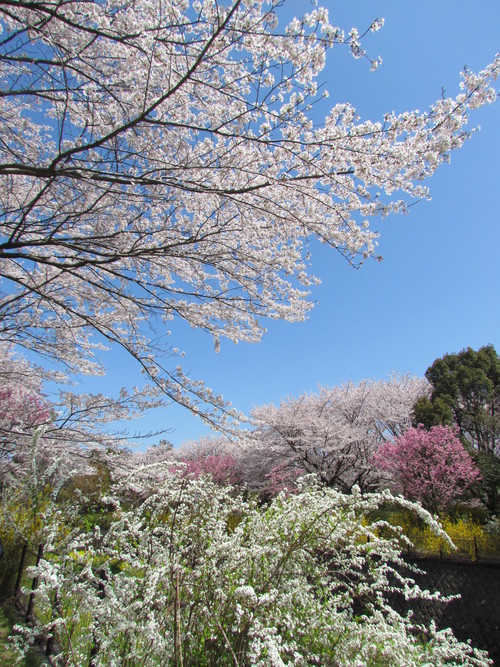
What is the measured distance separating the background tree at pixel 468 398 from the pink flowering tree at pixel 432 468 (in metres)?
3.15

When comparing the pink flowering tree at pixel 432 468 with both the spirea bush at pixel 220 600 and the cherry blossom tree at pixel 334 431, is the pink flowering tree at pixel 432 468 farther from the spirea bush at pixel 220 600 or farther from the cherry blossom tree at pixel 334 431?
the spirea bush at pixel 220 600

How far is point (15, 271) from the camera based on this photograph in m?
5.50

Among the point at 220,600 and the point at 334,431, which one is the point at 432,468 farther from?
the point at 220,600

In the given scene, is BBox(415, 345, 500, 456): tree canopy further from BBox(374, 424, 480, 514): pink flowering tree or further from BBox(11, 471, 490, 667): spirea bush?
BBox(11, 471, 490, 667): spirea bush

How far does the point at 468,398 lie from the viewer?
15.9m

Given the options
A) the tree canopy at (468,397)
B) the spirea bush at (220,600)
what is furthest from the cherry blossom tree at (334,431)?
the spirea bush at (220,600)

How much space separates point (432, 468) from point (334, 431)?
3.46m

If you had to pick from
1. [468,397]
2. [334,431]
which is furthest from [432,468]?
[468,397]

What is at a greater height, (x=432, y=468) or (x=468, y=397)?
(x=468, y=397)

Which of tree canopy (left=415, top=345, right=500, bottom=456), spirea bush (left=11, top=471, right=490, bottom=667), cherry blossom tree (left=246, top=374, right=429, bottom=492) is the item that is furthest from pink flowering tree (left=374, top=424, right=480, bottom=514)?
spirea bush (left=11, top=471, right=490, bottom=667)

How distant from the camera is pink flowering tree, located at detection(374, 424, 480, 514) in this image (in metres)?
10.0

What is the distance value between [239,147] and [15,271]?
4.20 meters

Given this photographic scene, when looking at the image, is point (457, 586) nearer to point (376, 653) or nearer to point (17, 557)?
point (376, 653)

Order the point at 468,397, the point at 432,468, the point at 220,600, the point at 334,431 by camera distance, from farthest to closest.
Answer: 1. the point at 468,397
2. the point at 334,431
3. the point at 432,468
4. the point at 220,600
